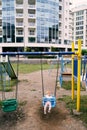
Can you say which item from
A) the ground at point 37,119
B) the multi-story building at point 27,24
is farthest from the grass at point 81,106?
the multi-story building at point 27,24

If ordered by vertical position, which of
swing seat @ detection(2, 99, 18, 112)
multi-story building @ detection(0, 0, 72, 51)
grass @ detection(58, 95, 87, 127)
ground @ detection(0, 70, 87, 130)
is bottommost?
ground @ detection(0, 70, 87, 130)

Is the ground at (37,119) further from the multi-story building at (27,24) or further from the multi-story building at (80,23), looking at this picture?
the multi-story building at (80,23)

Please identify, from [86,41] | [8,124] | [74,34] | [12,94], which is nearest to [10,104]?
[8,124]

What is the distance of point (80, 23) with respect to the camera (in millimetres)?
100062

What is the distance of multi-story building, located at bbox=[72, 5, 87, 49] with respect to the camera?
320 feet

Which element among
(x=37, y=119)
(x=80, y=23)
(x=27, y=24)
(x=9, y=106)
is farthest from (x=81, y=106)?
(x=80, y=23)

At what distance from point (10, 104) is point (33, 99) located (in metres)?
2.20

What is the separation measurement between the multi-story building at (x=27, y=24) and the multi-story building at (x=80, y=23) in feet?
131

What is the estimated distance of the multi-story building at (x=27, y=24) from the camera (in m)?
55.4

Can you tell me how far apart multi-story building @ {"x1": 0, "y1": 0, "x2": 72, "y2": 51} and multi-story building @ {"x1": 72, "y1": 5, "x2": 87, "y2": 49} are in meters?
40.0

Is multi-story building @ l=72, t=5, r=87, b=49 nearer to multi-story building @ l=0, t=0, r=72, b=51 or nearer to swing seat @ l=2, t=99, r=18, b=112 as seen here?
multi-story building @ l=0, t=0, r=72, b=51

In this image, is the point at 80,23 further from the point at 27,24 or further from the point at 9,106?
the point at 9,106

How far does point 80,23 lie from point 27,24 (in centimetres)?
4772

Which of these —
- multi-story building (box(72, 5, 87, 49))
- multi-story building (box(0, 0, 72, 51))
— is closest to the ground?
multi-story building (box(0, 0, 72, 51))
